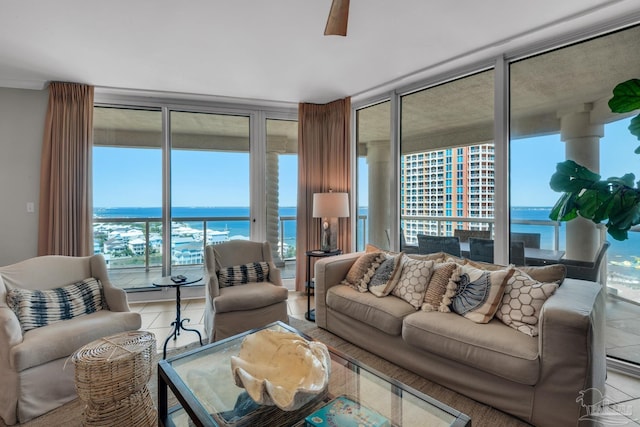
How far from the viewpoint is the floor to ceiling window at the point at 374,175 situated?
3928 mm

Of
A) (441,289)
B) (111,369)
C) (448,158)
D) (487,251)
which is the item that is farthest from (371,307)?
(448,158)

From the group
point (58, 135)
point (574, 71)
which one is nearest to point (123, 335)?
point (58, 135)

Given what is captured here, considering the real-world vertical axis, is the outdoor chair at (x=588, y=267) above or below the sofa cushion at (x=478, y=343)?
above

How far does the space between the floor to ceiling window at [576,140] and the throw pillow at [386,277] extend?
1150 millimetres

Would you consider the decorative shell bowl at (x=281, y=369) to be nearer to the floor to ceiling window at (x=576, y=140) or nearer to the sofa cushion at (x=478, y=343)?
the sofa cushion at (x=478, y=343)

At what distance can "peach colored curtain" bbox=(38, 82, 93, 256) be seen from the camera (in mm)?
3324

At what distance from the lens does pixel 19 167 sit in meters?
3.35

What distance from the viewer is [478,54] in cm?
Answer: 274

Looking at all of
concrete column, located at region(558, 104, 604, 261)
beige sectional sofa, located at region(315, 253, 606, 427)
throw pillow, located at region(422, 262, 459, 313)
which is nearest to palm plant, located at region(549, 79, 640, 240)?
beige sectional sofa, located at region(315, 253, 606, 427)

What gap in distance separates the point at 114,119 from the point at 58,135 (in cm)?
62

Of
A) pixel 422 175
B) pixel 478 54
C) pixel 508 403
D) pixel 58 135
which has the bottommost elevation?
pixel 508 403

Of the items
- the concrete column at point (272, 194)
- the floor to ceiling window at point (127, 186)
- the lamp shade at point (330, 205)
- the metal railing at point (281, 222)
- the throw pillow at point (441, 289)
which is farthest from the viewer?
the concrete column at point (272, 194)

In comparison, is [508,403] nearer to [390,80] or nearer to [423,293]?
[423,293]

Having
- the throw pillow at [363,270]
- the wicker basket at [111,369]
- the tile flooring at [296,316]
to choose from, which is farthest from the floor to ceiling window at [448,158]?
the wicker basket at [111,369]
